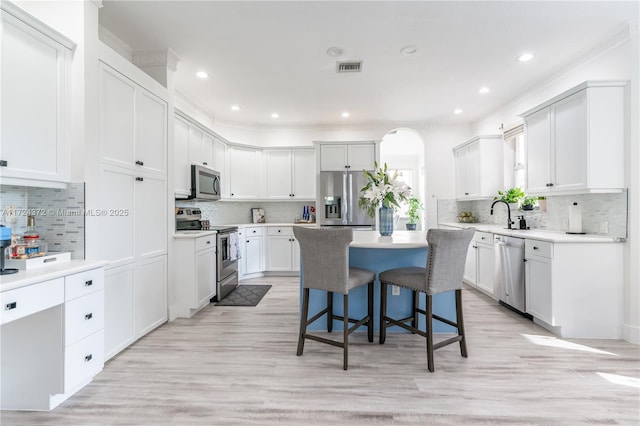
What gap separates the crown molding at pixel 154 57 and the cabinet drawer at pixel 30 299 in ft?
8.05

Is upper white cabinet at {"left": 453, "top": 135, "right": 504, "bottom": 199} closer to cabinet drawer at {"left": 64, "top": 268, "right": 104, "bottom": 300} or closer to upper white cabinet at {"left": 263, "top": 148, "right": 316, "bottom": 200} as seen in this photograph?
upper white cabinet at {"left": 263, "top": 148, "right": 316, "bottom": 200}

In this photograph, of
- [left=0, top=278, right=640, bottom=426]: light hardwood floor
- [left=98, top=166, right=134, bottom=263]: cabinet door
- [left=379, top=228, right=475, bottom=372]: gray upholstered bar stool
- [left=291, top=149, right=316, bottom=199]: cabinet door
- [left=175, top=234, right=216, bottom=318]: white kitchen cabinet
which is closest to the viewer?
[left=0, top=278, right=640, bottom=426]: light hardwood floor

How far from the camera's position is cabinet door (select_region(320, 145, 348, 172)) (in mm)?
5258

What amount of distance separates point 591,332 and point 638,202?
1217mm

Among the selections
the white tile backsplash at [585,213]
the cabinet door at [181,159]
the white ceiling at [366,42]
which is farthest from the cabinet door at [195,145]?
the white tile backsplash at [585,213]

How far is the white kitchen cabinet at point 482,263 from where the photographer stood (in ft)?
12.7

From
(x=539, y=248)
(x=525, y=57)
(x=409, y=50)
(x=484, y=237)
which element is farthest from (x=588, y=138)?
(x=409, y=50)

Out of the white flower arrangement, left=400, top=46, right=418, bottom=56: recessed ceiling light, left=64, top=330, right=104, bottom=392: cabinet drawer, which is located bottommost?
left=64, top=330, right=104, bottom=392: cabinet drawer

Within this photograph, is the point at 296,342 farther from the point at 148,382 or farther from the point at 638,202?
the point at 638,202

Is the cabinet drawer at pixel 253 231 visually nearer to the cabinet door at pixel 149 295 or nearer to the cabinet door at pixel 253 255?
the cabinet door at pixel 253 255

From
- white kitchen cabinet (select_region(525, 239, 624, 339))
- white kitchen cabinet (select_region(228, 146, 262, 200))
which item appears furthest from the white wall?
white kitchen cabinet (select_region(228, 146, 262, 200))

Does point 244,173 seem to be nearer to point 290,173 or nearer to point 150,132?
point 290,173

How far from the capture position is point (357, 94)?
434 cm

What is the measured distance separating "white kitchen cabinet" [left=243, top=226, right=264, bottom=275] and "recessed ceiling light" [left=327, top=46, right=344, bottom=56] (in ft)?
10.3
